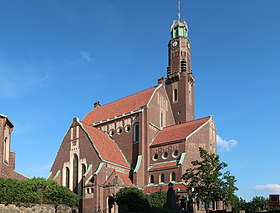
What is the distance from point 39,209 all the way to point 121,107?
28.6 meters

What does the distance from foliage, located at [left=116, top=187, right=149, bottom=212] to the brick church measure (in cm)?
402

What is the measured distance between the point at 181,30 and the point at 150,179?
1320 inches

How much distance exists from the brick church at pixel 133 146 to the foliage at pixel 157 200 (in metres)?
2.68

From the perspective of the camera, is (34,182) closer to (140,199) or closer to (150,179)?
(140,199)

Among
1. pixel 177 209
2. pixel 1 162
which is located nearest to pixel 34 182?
pixel 1 162

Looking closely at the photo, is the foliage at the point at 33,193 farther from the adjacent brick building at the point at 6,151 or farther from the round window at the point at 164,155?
the round window at the point at 164,155

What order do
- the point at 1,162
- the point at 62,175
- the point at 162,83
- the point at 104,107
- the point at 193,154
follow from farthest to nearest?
the point at 104,107 < the point at 162,83 < the point at 62,175 < the point at 193,154 < the point at 1,162

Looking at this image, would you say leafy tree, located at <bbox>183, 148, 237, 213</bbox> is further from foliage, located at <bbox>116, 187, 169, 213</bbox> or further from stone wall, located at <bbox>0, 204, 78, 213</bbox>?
stone wall, located at <bbox>0, 204, 78, 213</bbox>

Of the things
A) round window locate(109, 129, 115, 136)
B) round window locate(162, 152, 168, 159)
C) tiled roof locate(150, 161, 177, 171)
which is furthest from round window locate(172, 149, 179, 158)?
round window locate(109, 129, 115, 136)

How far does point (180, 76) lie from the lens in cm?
7281

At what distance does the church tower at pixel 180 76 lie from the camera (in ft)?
234

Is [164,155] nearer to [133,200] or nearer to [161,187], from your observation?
[161,187]

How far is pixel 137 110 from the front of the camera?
62906mm

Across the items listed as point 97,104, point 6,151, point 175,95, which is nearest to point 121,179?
point 6,151
